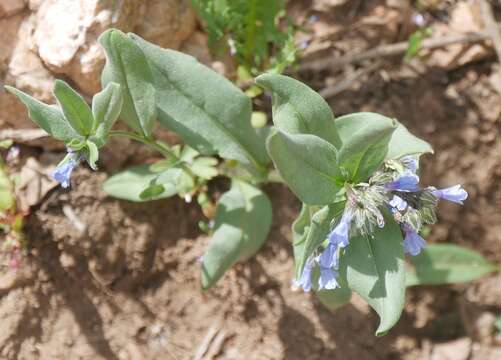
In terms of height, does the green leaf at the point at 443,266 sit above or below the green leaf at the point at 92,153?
below

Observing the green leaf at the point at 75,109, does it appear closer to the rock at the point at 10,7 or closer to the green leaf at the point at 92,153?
the green leaf at the point at 92,153

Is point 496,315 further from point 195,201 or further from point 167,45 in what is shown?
point 167,45

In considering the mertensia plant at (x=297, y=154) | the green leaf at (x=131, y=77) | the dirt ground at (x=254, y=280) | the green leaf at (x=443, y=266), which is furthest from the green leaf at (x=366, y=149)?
the green leaf at (x=443, y=266)

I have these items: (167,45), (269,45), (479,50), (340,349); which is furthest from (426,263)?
(167,45)

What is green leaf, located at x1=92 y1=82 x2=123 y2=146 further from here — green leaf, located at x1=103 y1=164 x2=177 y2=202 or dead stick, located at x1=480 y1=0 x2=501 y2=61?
dead stick, located at x1=480 y1=0 x2=501 y2=61

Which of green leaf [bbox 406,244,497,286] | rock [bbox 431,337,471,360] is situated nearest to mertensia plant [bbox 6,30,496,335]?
green leaf [bbox 406,244,497,286]
